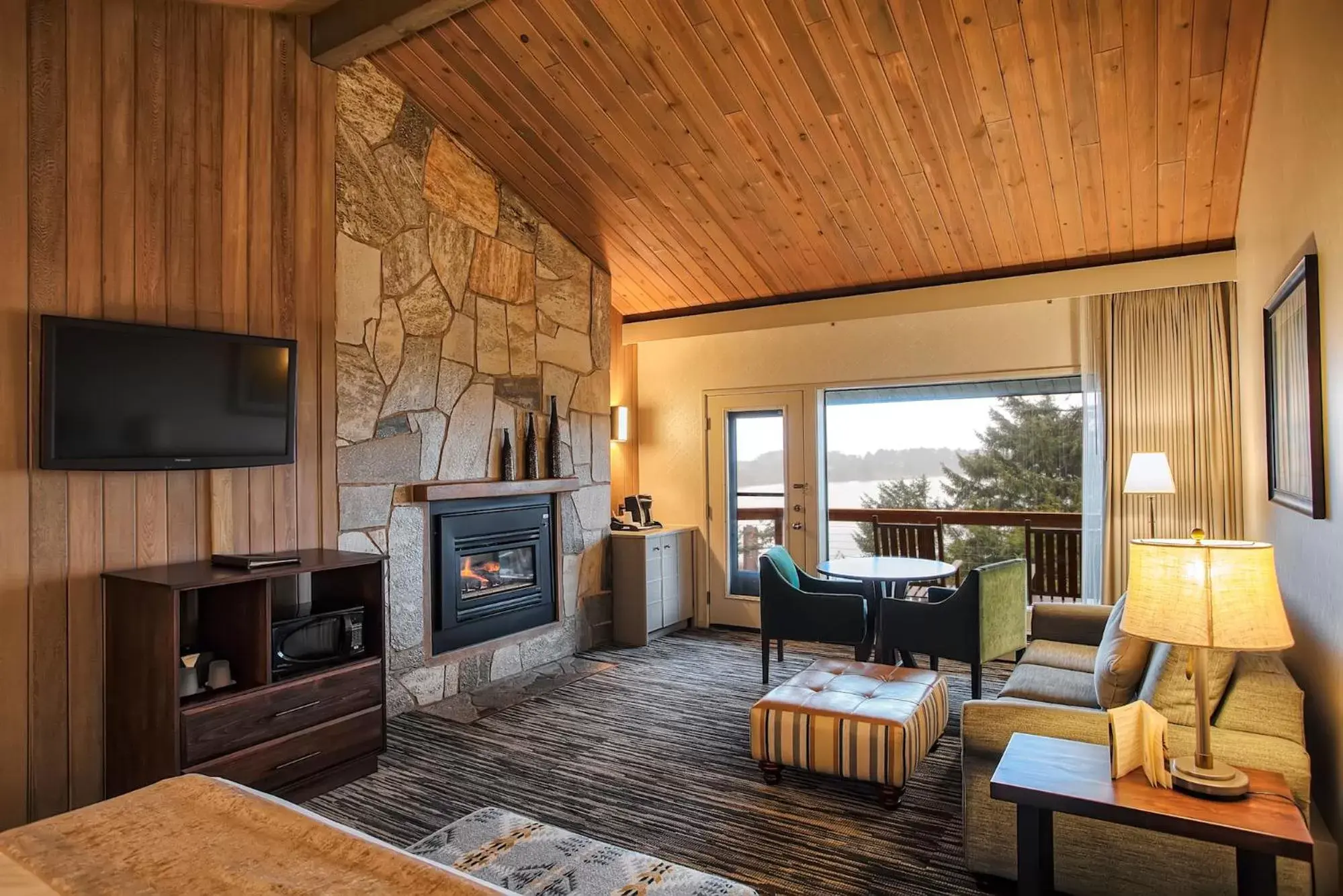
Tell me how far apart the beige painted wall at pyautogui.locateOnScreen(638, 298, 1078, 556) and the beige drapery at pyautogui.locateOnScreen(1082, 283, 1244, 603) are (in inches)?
13.1

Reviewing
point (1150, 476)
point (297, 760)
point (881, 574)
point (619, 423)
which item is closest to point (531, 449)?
point (619, 423)

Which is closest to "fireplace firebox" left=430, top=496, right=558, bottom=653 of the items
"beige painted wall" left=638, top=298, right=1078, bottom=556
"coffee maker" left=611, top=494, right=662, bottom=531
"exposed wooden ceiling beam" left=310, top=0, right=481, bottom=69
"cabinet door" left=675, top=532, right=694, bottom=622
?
"coffee maker" left=611, top=494, right=662, bottom=531

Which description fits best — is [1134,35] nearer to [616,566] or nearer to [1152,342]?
[1152,342]

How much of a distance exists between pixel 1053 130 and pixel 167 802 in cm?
423

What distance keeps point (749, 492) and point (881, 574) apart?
79.3 inches

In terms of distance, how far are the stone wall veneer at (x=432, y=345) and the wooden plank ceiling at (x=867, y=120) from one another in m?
0.26

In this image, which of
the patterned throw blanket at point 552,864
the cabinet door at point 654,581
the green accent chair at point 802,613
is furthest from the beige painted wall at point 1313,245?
the cabinet door at point 654,581

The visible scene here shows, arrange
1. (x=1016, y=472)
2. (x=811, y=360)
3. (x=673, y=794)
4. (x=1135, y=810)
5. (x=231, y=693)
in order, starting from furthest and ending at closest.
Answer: (x=1016, y=472)
(x=811, y=360)
(x=673, y=794)
(x=231, y=693)
(x=1135, y=810)

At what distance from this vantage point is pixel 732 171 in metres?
4.50

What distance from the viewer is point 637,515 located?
246 inches

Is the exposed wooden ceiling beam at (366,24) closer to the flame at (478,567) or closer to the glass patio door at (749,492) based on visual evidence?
the flame at (478,567)

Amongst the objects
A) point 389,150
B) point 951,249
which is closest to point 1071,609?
point 951,249

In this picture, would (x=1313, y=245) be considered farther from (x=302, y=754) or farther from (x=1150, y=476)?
(x=302, y=754)

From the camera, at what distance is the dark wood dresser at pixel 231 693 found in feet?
9.42
